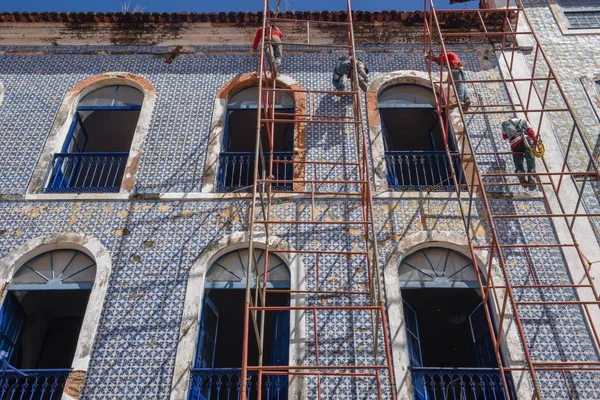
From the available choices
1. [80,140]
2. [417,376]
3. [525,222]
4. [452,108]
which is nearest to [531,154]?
[525,222]

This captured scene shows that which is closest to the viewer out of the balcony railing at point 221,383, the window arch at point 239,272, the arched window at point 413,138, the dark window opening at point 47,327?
the balcony railing at point 221,383

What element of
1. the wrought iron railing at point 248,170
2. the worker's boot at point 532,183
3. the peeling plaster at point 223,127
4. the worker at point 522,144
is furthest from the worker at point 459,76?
the wrought iron railing at point 248,170

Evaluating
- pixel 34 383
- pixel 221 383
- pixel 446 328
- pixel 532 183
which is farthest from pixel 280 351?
pixel 446 328

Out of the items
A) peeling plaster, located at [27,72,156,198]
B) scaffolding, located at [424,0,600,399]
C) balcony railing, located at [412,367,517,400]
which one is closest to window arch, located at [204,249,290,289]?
peeling plaster, located at [27,72,156,198]

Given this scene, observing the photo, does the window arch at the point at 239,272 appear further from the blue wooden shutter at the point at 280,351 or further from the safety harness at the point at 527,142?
the safety harness at the point at 527,142

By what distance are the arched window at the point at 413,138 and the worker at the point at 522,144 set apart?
0.76 m

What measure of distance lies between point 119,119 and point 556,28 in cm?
718

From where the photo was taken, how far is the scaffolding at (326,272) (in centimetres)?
583

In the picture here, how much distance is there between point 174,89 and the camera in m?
8.87

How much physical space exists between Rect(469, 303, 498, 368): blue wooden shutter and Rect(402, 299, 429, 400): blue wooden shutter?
679 mm

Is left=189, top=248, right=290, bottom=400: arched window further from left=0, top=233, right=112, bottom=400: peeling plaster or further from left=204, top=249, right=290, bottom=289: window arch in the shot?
left=0, top=233, right=112, bottom=400: peeling plaster

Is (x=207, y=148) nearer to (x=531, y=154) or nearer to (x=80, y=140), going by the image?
(x=80, y=140)

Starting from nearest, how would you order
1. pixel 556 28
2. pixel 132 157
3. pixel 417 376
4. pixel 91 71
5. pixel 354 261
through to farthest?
1. pixel 417 376
2. pixel 354 261
3. pixel 132 157
4. pixel 91 71
5. pixel 556 28

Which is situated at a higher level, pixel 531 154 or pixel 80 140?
pixel 80 140
